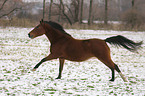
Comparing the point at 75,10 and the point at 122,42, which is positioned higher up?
the point at 75,10

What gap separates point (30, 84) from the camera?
719 centimetres

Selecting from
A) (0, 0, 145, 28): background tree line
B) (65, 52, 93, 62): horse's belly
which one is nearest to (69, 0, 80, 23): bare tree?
(0, 0, 145, 28): background tree line

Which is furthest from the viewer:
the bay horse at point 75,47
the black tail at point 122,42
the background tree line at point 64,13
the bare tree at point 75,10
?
the bare tree at point 75,10

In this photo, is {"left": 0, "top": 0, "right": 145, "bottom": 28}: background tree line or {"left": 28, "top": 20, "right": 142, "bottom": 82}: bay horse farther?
{"left": 0, "top": 0, "right": 145, "bottom": 28}: background tree line

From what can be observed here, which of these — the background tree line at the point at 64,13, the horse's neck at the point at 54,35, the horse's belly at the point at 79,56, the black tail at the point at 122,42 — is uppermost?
the background tree line at the point at 64,13

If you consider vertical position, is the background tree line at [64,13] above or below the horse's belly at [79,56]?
above

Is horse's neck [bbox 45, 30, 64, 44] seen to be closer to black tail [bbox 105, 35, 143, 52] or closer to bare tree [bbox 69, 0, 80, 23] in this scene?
black tail [bbox 105, 35, 143, 52]

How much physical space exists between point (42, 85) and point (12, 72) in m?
2.26

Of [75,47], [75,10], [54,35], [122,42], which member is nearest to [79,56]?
[75,47]

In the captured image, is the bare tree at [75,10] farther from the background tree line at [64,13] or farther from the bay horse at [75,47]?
the bay horse at [75,47]

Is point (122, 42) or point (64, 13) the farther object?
point (64, 13)

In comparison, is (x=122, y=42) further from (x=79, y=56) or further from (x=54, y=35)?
(x=54, y=35)

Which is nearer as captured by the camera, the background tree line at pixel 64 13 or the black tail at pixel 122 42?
the black tail at pixel 122 42

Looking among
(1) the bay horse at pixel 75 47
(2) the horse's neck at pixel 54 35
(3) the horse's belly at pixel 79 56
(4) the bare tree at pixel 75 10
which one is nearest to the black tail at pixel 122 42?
(1) the bay horse at pixel 75 47
